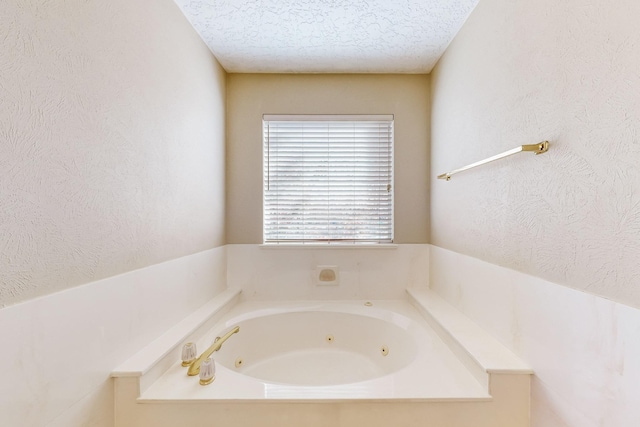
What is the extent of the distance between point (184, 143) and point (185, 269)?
0.66 metres

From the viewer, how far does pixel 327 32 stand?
5.25 ft

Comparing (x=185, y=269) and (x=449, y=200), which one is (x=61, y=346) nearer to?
(x=185, y=269)

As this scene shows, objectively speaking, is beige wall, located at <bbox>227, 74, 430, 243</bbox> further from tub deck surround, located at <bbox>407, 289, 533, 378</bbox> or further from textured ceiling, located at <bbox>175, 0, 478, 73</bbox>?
tub deck surround, located at <bbox>407, 289, 533, 378</bbox>

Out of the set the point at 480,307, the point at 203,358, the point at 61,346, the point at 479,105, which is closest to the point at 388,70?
the point at 479,105

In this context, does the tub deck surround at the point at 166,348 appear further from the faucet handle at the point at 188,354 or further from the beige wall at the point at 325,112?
the beige wall at the point at 325,112

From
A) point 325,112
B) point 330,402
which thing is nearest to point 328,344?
point 330,402

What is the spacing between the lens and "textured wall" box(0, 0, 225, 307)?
676 mm

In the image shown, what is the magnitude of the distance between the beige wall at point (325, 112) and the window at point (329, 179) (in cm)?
9

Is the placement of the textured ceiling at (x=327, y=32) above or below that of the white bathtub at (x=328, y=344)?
above

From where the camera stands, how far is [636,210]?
652mm

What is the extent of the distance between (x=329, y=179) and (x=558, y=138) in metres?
1.41

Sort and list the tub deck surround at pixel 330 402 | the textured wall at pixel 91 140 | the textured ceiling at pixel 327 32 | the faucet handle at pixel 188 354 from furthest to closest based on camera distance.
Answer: the textured ceiling at pixel 327 32, the faucet handle at pixel 188 354, the tub deck surround at pixel 330 402, the textured wall at pixel 91 140

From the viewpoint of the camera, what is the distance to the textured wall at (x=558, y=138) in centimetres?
68

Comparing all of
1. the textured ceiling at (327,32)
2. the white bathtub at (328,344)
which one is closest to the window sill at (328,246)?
the white bathtub at (328,344)
